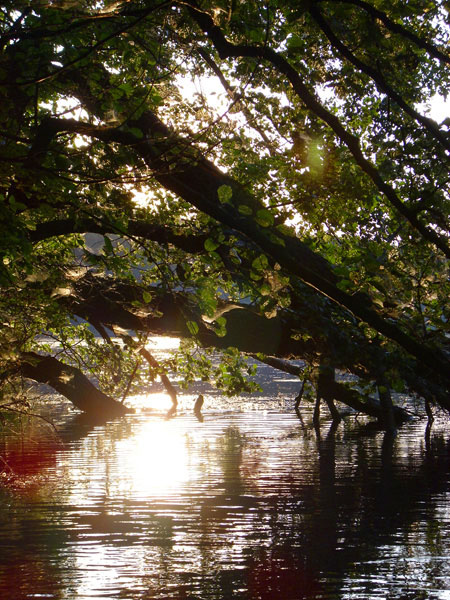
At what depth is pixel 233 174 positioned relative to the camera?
448 inches

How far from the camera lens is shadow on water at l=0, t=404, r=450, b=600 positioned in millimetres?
7730

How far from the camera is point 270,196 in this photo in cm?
1098

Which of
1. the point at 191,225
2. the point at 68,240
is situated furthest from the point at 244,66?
the point at 68,240

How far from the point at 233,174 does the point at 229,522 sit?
207 inches

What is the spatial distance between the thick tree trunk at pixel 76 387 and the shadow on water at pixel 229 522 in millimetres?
2000

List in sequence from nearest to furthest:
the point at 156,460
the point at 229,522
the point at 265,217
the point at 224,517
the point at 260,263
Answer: the point at 265,217
the point at 260,263
the point at 229,522
the point at 224,517
the point at 156,460

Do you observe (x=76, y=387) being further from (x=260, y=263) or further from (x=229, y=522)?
(x=260, y=263)

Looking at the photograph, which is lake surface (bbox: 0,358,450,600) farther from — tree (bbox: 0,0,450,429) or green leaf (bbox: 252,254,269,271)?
green leaf (bbox: 252,254,269,271)

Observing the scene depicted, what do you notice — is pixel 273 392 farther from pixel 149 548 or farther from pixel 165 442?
pixel 149 548

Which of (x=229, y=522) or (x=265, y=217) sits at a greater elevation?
(x=265, y=217)

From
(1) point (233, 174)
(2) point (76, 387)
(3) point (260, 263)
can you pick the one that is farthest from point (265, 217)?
(2) point (76, 387)

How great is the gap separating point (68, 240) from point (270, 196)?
438cm

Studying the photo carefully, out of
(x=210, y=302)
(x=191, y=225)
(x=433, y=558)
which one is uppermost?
(x=191, y=225)

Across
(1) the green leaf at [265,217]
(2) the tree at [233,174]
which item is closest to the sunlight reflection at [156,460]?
(2) the tree at [233,174]
